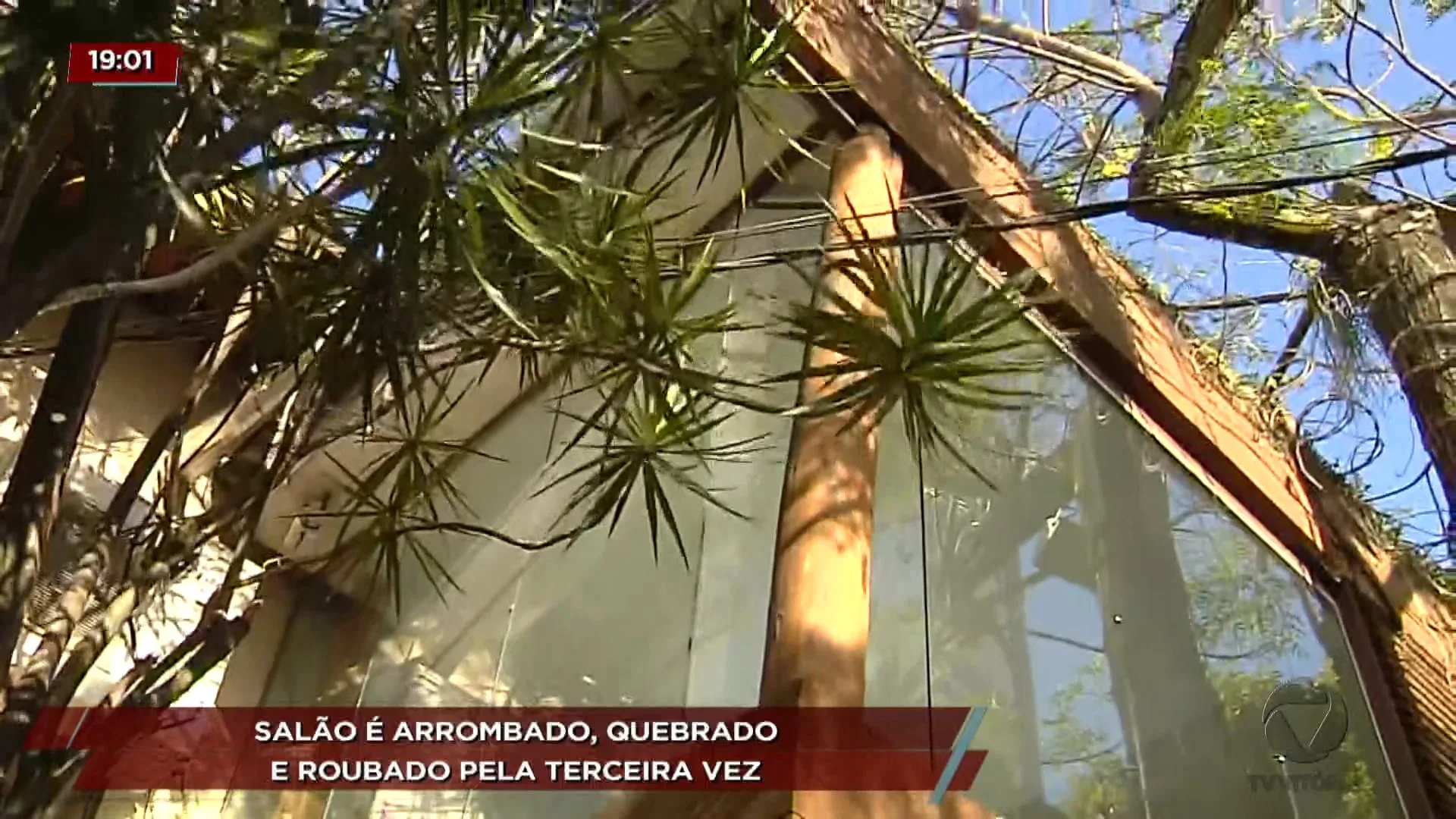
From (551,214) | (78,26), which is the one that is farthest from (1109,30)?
(78,26)

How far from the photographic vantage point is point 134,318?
5.49 ft

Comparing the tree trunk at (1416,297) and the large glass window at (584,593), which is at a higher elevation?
the tree trunk at (1416,297)

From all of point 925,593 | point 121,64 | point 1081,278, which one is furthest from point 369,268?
point 1081,278

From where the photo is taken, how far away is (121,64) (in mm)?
994

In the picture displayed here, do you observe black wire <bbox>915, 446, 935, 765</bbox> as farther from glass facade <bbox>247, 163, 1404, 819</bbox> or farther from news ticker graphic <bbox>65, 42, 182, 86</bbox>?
news ticker graphic <bbox>65, 42, 182, 86</bbox>

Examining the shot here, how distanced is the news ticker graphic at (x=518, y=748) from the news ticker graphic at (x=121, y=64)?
1.95ft

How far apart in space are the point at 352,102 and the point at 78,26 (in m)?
0.24

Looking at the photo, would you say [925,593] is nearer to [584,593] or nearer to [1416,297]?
[584,593]

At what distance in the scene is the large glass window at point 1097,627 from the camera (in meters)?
1.64
